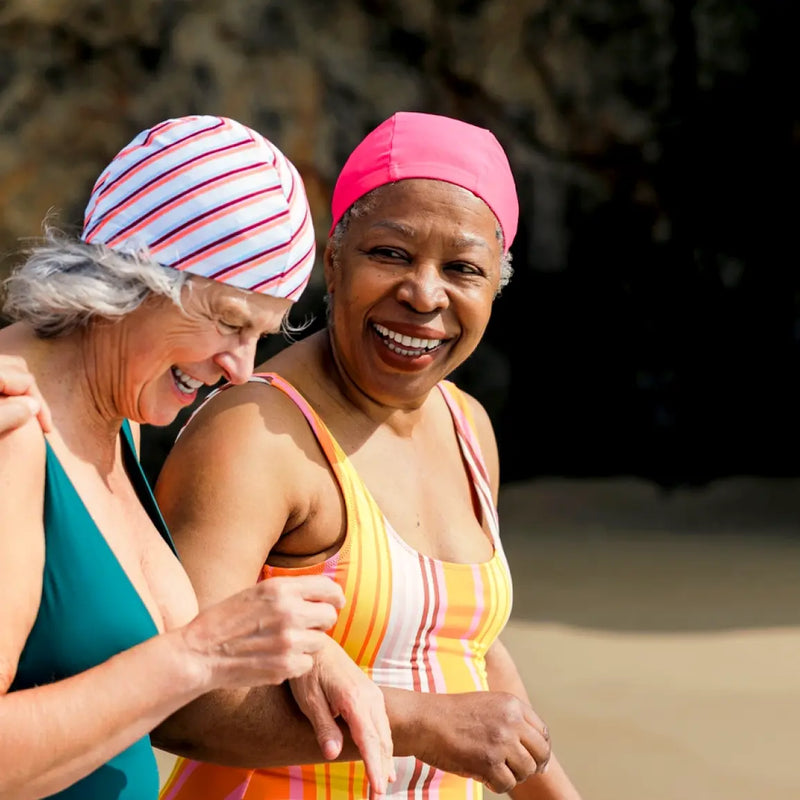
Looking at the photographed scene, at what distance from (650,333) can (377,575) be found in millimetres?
5778

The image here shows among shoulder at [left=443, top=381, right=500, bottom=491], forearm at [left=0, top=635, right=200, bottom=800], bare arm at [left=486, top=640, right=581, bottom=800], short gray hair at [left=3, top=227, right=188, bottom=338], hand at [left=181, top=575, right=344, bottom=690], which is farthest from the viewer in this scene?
shoulder at [left=443, top=381, right=500, bottom=491]

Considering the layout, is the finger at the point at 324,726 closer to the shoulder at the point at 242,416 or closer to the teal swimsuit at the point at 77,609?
the teal swimsuit at the point at 77,609

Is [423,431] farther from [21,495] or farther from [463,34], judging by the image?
[463,34]

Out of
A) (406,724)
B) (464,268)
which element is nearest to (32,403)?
(406,724)

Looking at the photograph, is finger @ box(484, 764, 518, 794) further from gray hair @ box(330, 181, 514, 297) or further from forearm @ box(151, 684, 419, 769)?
gray hair @ box(330, 181, 514, 297)

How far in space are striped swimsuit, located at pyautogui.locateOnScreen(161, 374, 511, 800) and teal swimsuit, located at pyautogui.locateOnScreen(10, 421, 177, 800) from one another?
49cm

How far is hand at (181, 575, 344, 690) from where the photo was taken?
1.55 metres

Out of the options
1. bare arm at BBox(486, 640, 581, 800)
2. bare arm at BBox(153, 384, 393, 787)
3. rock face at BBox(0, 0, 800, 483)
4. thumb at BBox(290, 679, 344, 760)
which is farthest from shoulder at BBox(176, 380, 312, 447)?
rock face at BBox(0, 0, 800, 483)

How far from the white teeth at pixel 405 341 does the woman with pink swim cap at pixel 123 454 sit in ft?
1.64

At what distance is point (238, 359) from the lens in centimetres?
177

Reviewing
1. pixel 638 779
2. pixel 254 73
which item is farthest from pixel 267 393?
pixel 254 73

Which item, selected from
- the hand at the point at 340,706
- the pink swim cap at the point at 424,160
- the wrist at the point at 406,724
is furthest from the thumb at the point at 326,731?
the pink swim cap at the point at 424,160

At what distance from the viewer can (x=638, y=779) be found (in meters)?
4.15

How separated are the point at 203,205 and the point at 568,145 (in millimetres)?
5660
